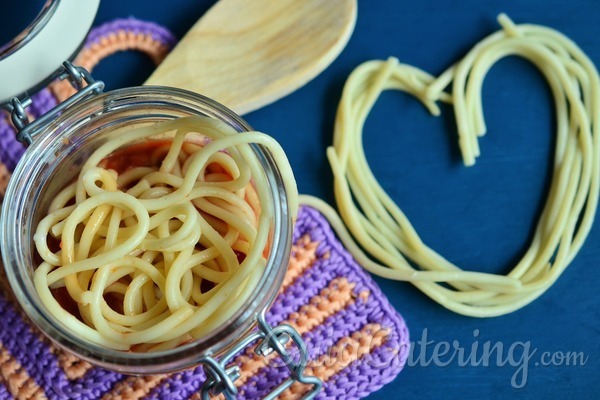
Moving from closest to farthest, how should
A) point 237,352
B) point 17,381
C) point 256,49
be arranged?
1. point 237,352
2. point 17,381
3. point 256,49

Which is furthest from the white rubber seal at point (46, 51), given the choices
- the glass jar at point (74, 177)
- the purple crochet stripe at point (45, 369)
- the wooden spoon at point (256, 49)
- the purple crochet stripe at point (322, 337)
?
the purple crochet stripe at point (322, 337)

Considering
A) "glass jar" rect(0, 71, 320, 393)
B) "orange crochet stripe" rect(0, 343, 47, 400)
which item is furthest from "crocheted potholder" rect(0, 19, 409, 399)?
"glass jar" rect(0, 71, 320, 393)

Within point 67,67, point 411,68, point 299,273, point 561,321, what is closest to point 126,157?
point 67,67

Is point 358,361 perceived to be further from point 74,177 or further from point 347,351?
point 74,177

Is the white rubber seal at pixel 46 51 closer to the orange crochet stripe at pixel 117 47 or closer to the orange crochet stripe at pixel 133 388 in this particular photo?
the orange crochet stripe at pixel 117 47

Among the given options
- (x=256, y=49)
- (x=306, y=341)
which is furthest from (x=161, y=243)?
(x=256, y=49)

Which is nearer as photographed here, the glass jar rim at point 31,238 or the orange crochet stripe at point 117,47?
the glass jar rim at point 31,238
